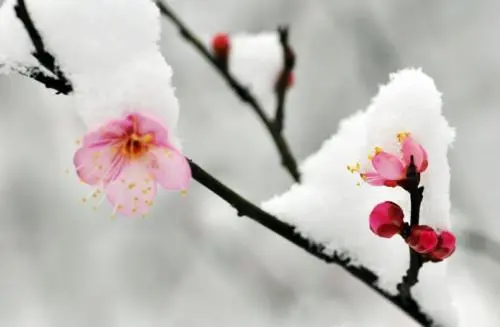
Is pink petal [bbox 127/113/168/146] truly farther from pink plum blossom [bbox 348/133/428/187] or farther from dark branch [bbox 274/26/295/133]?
dark branch [bbox 274/26/295/133]

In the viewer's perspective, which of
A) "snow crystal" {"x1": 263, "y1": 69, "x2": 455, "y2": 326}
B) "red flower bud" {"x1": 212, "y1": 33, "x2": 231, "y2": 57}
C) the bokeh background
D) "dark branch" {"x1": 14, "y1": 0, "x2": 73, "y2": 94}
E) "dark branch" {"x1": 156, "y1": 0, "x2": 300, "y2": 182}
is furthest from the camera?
the bokeh background

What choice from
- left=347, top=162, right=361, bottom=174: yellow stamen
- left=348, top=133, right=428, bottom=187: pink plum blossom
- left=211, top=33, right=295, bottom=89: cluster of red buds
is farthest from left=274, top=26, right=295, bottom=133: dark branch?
left=348, top=133, right=428, bottom=187: pink plum blossom

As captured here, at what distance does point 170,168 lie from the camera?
32.9 inches

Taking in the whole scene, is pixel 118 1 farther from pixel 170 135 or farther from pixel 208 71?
pixel 208 71

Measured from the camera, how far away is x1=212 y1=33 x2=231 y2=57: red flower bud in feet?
5.07

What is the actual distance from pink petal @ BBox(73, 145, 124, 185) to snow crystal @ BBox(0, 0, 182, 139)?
6 cm

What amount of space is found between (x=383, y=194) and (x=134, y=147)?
349mm

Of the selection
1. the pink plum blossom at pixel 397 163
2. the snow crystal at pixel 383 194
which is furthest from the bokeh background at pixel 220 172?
the pink plum blossom at pixel 397 163

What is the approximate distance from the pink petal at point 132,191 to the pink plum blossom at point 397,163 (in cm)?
29

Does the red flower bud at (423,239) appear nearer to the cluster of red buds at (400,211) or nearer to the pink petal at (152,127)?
the cluster of red buds at (400,211)

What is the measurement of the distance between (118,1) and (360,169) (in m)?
0.36

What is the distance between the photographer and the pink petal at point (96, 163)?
0.86 meters

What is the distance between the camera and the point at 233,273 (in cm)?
366

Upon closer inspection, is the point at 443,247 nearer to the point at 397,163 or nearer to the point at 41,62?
the point at 397,163
